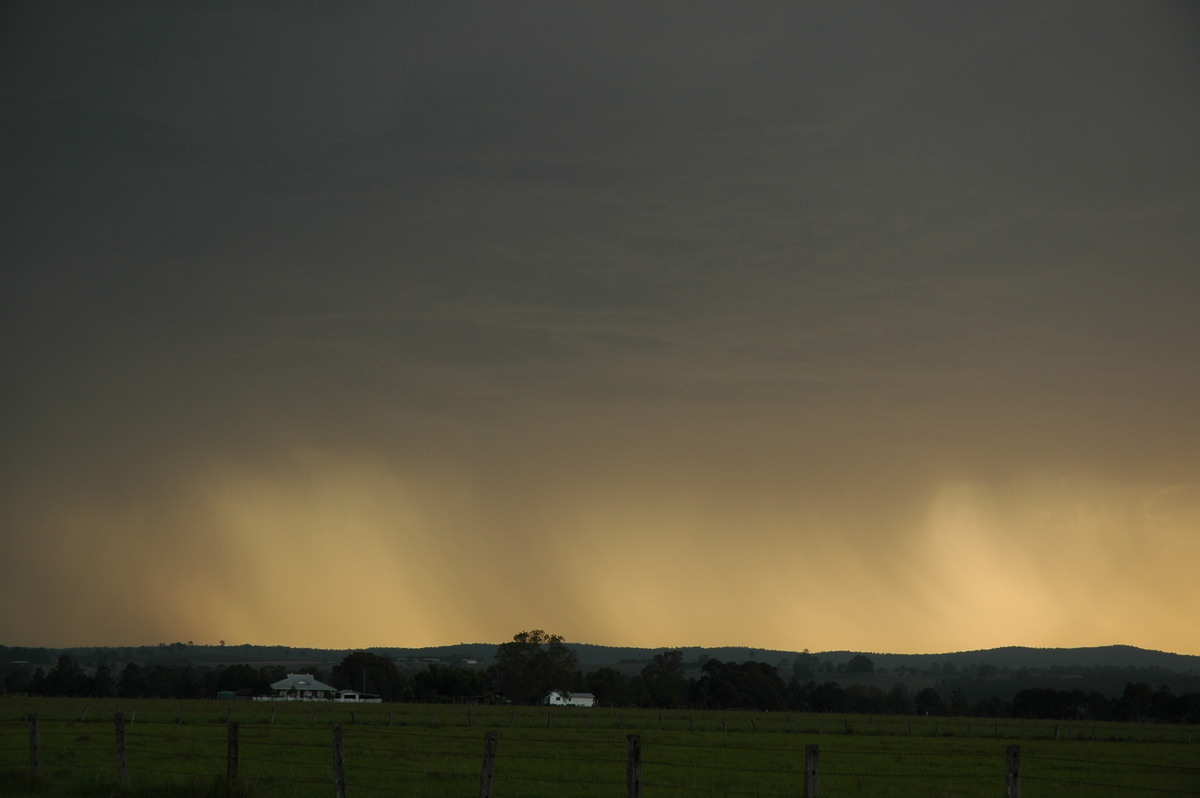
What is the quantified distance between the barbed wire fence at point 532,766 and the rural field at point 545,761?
0.10 meters

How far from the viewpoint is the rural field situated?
3212cm

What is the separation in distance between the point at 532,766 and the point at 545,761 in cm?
322

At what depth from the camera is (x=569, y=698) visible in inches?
6880

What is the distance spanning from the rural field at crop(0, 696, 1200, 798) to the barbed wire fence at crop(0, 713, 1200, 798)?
0.10m

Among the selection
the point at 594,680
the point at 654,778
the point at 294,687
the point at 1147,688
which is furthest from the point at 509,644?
the point at 654,778

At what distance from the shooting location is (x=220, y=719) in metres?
82.4

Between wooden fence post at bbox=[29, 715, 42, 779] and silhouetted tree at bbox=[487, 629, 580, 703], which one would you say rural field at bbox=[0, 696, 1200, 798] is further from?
silhouetted tree at bbox=[487, 629, 580, 703]

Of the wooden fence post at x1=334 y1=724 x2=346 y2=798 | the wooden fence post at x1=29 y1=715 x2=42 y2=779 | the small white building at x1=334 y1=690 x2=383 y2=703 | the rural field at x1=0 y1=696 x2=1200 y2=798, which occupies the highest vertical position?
the wooden fence post at x1=334 y1=724 x2=346 y2=798

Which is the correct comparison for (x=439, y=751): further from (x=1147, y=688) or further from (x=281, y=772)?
(x=1147, y=688)

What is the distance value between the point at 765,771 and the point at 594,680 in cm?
14524

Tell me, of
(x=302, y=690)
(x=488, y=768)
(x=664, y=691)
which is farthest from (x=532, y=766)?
(x=302, y=690)

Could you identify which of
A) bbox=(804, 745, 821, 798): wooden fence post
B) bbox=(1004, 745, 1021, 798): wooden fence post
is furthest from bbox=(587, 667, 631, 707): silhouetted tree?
bbox=(804, 745, 821, 798): wooden fence post

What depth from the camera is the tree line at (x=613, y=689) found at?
469ft

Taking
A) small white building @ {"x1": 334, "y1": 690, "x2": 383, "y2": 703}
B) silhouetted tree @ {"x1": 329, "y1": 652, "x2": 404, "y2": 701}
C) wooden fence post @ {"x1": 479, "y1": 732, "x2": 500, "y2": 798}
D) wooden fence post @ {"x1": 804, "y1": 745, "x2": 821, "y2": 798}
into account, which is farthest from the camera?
silhouetted tree @ {"x1": 329, "y1": 652, "x2": 404, "y2": 701}
